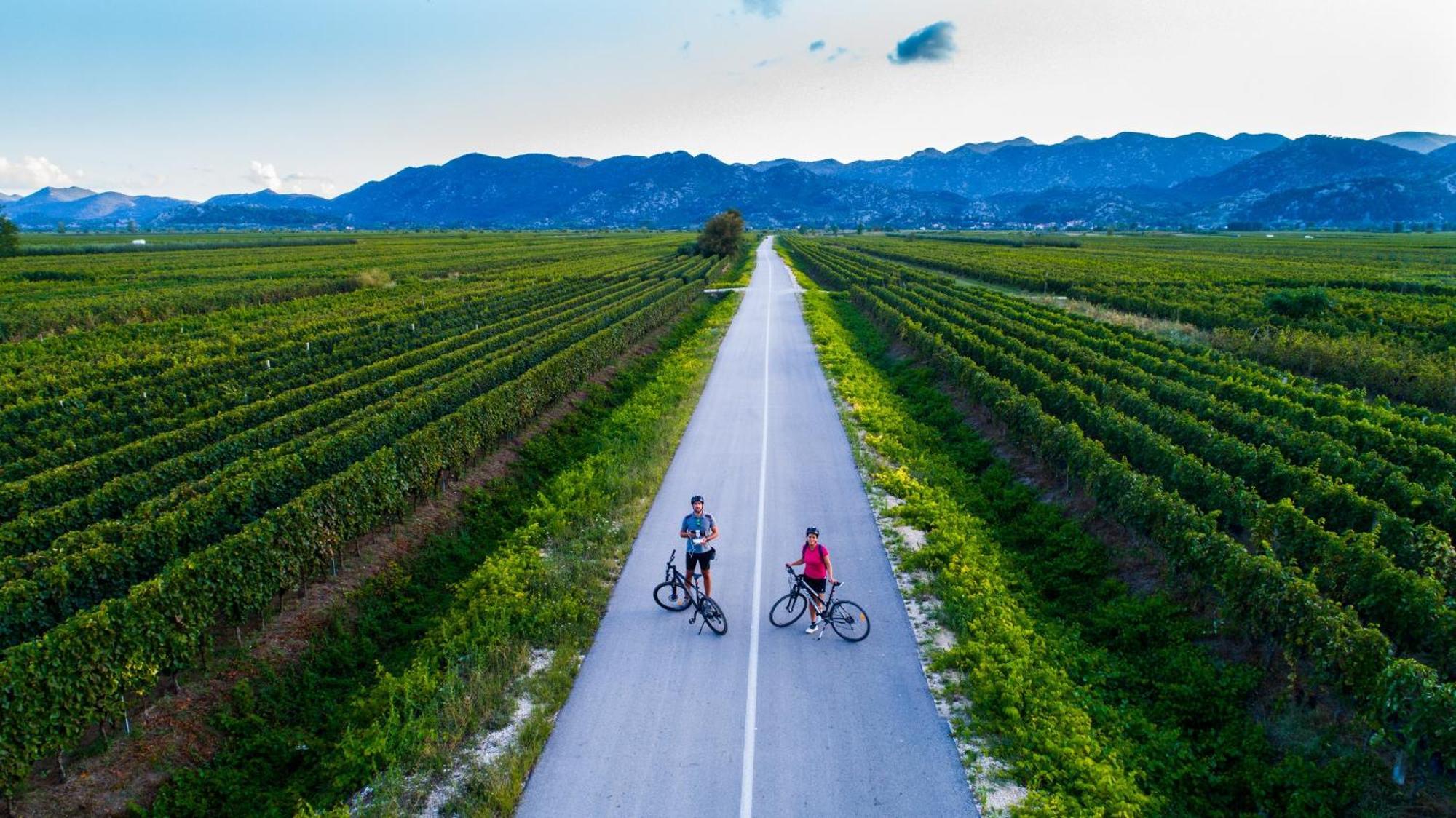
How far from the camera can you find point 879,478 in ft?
61.3

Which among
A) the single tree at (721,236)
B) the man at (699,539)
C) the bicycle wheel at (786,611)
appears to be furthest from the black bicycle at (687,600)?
the single tree at (721,236)

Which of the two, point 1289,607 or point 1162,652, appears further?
point 1162,652

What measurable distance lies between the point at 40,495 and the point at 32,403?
9524 millimetres

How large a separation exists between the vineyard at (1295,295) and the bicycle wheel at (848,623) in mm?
25171

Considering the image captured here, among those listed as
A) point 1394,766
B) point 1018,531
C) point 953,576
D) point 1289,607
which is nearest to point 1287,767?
point 1394,766

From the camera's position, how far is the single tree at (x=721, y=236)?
4141 inches

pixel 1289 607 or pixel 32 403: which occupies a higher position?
pixel 32 403

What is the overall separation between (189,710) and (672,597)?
7.55 m

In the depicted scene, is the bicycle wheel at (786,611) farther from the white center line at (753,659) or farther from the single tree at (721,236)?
the single tree at (721,236)

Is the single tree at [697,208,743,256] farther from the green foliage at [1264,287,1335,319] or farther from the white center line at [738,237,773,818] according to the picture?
the white center line at [738,237,773,818]

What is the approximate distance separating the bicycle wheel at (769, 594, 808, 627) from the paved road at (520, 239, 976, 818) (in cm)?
18

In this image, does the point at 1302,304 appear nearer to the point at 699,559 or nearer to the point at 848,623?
the point at 848,623

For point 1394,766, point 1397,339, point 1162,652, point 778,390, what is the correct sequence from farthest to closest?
1. point 1397,339
2. point 778,390
3. point 1162,652
4. point 1394,766

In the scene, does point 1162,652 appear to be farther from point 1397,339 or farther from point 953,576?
point 1397,339
